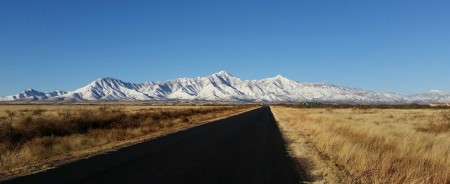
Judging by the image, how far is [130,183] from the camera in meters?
10.1

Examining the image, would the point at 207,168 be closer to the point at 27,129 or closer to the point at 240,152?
the point at 240,152

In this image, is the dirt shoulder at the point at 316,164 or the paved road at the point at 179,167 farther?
the dirt shoulder at the point at 316,164

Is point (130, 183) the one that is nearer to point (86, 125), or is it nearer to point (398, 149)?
point (398, 149)

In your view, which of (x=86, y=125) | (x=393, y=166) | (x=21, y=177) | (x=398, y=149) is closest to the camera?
(x=21, y=177)

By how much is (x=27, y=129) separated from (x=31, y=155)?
36.1ft

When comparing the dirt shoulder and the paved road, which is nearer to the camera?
the paved road

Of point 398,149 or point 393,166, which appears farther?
point 398,149

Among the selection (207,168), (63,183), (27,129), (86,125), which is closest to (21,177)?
(63,183)

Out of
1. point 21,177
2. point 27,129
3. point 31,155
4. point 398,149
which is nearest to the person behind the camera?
point 21,177

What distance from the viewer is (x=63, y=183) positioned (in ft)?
32.9

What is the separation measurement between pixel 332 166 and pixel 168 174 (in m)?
5.32

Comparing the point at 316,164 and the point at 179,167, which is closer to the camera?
the point at 179,167

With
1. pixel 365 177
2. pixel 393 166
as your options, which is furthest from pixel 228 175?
pixel 393 166

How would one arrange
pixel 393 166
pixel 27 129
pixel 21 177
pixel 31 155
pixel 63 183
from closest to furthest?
pixel 63 183
pixel 21 177
pixel 393 166
pixel 31 155
pixel 27 129
